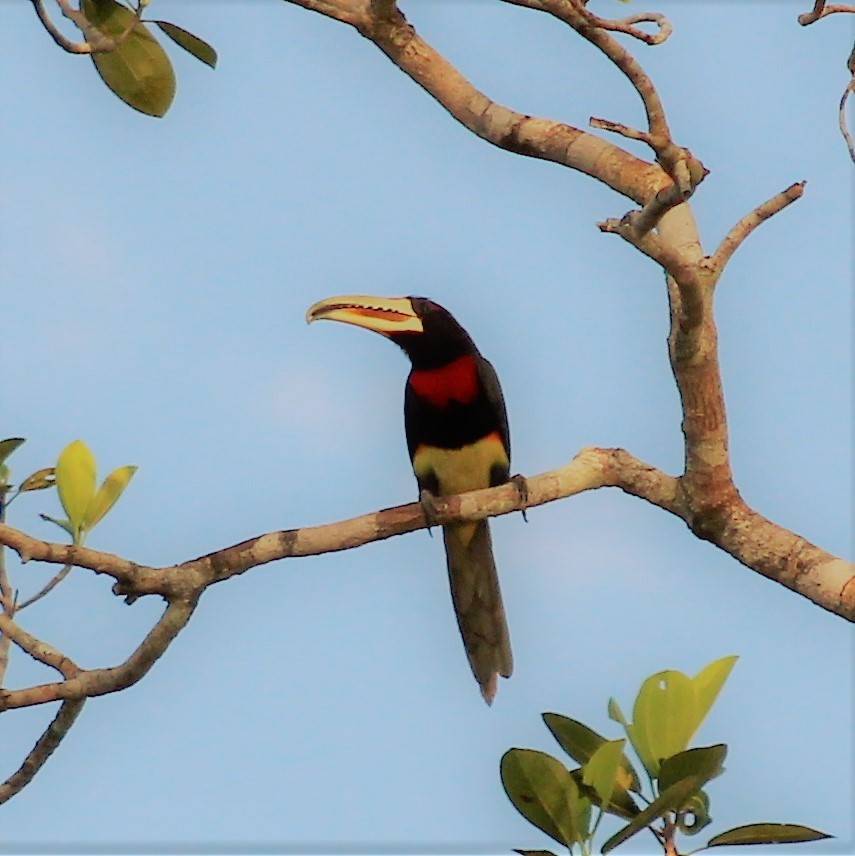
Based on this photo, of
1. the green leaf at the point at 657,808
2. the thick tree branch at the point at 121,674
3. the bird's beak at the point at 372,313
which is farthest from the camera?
the bird's beak at the point at 372,313

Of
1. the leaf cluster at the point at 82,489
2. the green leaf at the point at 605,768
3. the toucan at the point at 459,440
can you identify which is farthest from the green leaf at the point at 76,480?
the toucan at the point at 459,440

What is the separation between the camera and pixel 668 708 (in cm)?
374

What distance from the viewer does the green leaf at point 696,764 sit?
347cm

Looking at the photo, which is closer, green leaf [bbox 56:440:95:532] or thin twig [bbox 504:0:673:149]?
thin twig [bbox 504:0:673:149]

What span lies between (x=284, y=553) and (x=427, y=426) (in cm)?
217

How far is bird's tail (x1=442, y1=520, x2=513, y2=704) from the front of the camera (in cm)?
618

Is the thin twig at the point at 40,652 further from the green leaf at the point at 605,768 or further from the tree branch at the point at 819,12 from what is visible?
the tree branch at the point at 819,12

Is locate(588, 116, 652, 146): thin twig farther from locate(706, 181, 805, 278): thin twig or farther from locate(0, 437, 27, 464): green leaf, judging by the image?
locate(0, 437, 27, 464): green leaf

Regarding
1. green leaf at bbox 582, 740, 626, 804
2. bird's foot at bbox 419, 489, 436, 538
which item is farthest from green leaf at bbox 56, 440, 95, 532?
green leaf at bbox 582, 740, 626, 804

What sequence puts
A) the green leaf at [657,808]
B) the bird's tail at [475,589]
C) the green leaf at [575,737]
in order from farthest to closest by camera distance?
the bird's tail at [475,589], the green leaf at [575,737], the green leaf at [657,808]

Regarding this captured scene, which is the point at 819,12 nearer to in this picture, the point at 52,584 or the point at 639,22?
the point at 639,22

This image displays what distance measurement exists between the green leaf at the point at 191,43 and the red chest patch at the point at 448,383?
6.92 feet

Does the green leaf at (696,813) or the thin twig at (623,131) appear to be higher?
the thin twig at (623,131)

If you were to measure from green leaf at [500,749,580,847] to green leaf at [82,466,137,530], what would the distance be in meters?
1.41
